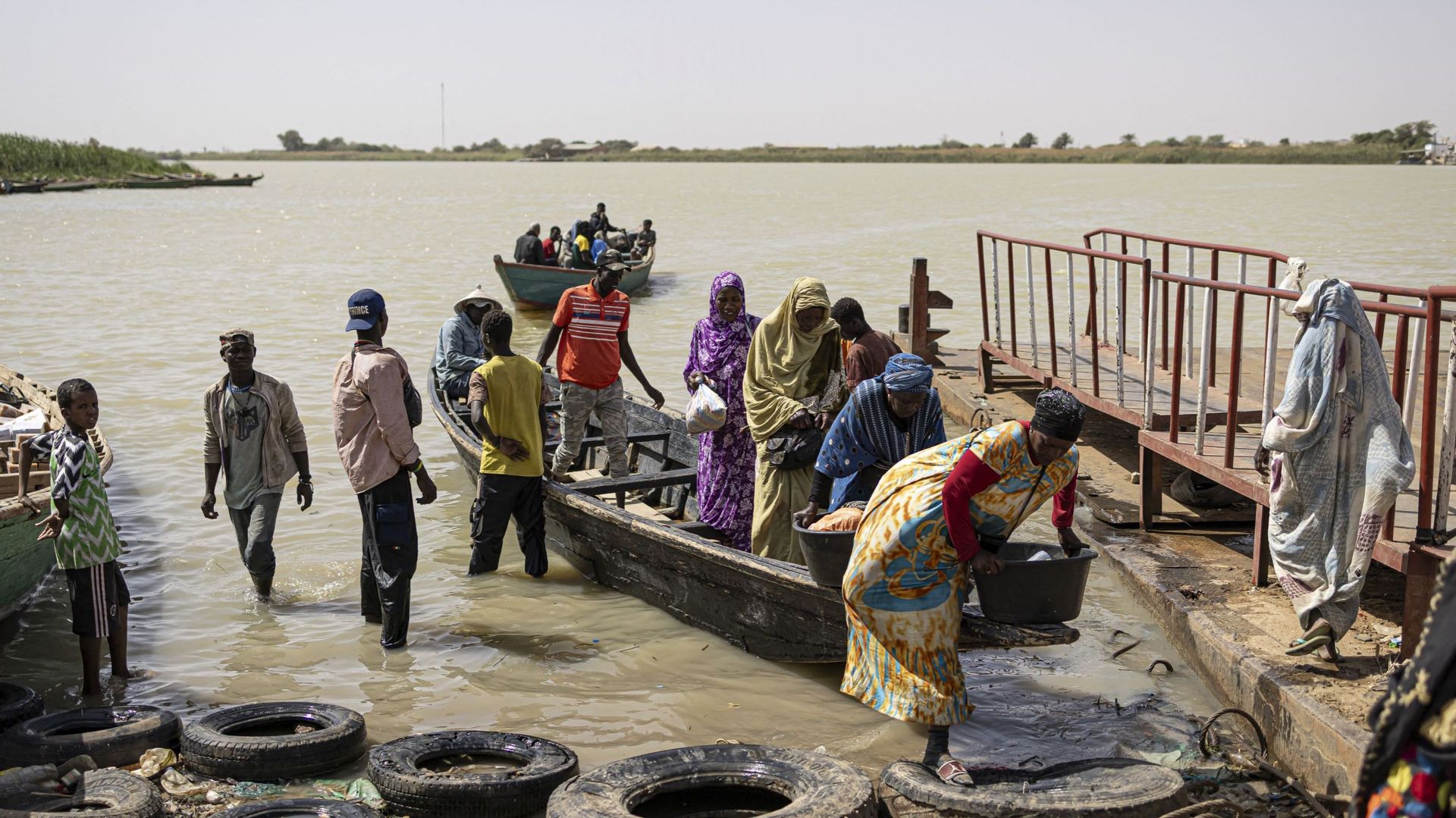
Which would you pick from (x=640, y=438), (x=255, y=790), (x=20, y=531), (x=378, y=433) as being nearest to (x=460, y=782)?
(x=255, y=790)

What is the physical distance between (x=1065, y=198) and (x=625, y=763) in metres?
57.7

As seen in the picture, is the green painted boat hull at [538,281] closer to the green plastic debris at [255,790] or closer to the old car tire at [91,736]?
the old car tire at [91,736]

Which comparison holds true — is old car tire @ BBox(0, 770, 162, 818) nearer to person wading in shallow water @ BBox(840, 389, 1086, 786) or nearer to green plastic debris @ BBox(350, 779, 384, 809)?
green plastic debris @ BBox(350, 779, 384, 809)

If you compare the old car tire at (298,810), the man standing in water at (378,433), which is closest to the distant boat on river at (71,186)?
the man standing in water at (378,433)

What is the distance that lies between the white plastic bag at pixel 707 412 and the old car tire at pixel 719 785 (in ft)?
7.57

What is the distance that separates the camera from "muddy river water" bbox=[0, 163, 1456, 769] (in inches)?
242

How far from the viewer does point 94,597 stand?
233 inches

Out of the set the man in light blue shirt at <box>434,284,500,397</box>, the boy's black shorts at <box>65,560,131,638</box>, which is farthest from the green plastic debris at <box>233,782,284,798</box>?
the man in light blue shirt at <box>434,284,500,397</box>

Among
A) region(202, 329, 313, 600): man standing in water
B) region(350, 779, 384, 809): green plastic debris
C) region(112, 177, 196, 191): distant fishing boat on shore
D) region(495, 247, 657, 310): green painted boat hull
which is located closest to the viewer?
region(350, 779, 384, 809): green plastic debris

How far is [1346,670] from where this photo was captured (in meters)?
5.27

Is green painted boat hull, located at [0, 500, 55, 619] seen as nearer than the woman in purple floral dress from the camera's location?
Yes

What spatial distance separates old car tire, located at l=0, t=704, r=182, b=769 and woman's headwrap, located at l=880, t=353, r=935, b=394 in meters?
3.40

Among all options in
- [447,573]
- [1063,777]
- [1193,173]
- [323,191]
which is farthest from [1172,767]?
[1193,173]

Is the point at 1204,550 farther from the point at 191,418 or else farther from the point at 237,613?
the point at 191,418
